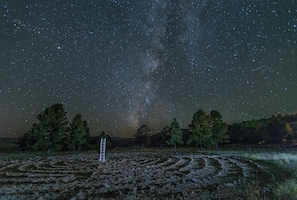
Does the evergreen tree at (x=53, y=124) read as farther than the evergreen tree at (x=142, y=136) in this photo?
No

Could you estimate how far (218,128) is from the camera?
44.7 meters

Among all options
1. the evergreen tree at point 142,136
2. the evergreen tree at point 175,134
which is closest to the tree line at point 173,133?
the evergreen tree at point 175,134

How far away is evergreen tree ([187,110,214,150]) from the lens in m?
43.4

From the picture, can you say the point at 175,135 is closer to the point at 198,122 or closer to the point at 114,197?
the point at 198,122

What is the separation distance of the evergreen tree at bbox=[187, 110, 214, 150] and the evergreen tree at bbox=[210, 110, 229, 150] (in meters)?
1.22

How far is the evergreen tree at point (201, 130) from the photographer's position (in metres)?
43.4

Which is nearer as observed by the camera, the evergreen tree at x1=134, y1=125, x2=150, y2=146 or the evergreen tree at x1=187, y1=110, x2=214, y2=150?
the evergreen tree at x1=187, y1=110, x2=214, y2=150

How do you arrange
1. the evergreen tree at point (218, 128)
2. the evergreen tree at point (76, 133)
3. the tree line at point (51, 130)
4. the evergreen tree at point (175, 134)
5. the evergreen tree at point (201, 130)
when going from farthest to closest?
the evergreen tree at point (175, 134), the evergreen tree at point (218, 128), the evergreen tree at point (201, 130), the evergreen tree at point (76, 133), the tree line at point (51, 130)

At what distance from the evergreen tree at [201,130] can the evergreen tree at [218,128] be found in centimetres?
122

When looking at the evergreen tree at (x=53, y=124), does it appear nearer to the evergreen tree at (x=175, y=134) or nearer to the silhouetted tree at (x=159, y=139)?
the evergreen tree at (x=175, y=134)

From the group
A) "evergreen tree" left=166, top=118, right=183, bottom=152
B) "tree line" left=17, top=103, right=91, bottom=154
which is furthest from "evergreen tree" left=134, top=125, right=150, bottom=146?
"tree line" left=17, top=103, right=91, bottom=154

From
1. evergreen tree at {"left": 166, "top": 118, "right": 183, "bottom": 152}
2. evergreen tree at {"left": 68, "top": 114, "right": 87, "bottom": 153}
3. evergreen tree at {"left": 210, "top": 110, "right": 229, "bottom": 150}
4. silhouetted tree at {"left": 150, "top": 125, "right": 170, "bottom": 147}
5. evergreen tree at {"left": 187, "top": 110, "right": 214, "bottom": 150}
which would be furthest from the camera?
silhouetted tree at {"left": 150, "top": 125, "right": 170, "bottom": 147}

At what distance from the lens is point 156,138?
74500 mm

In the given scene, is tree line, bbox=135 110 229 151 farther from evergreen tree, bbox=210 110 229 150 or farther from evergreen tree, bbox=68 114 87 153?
evergreen tree, bbox=68 114 87 153
